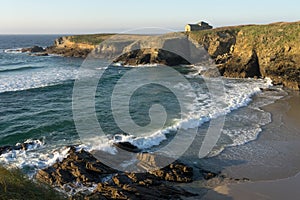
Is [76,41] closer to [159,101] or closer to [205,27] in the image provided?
[205,27]

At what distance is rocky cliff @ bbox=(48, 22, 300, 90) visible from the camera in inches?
1197

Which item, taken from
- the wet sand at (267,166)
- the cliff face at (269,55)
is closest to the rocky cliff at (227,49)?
the cliff face at (269,55)

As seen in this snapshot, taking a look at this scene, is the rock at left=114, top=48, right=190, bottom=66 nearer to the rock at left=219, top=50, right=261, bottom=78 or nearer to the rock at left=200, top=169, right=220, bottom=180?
the rock at left=219, top=50, right=261, bottom=78

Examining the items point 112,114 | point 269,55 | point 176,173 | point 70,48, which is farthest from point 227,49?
point 176,173

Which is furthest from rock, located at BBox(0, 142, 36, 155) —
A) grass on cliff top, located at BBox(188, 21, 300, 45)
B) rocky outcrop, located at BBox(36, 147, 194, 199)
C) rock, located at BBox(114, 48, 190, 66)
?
rock, located at BBox(114, 48, 190, 66)

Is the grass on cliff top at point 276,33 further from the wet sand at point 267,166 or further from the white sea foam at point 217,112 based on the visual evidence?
the wet sand at point 267,166

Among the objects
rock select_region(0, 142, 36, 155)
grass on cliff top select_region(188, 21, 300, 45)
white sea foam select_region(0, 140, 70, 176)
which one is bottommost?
white sea foam select_region(0, 140, 70, 176)

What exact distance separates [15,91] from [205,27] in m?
41.9

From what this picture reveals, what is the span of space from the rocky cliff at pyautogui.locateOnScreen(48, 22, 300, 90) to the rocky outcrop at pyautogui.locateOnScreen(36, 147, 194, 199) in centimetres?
1990

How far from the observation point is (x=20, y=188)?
6621 mm

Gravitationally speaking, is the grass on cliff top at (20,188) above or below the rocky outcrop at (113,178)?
above

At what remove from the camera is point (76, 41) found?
65.8 m

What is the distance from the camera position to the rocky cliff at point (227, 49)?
30406 mm

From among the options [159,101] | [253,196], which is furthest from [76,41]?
[253,196]
